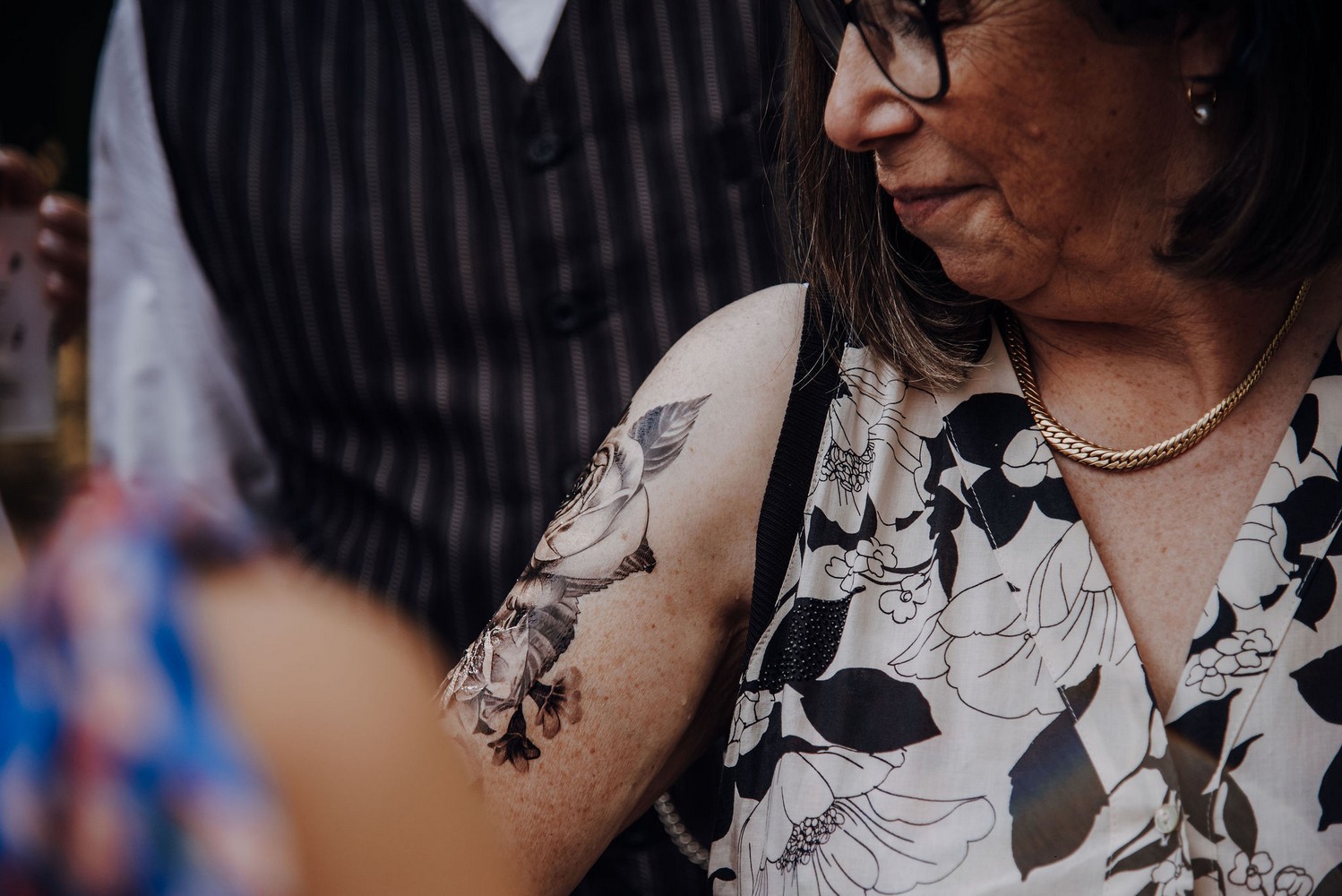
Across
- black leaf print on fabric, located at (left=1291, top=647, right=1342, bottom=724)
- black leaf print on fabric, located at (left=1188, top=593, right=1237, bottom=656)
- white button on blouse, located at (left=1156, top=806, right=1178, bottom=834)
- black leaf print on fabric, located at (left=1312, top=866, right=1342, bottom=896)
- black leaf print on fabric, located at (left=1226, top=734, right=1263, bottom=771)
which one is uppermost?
black leaf print on fabric, located at (left=1188, top=593, right=1237, bottom=656)

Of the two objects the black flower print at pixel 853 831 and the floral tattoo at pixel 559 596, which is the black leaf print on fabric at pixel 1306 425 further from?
the floral tattoo at pixel 559 596

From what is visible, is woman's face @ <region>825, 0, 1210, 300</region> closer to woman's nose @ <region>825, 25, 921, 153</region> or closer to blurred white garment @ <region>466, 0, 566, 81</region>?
woman's nose @ <region>825, 25, 921, 153</region>

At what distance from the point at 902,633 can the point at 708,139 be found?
43.2 inches

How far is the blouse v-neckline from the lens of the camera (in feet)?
4.00

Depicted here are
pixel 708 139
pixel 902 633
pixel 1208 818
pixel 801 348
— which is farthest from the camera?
pixel 708 139

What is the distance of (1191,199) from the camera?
128 centimetres

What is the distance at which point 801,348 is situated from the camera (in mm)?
1417

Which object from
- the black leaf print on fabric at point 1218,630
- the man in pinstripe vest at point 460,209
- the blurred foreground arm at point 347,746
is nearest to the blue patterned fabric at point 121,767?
the blurred foreground arm at point 347,746

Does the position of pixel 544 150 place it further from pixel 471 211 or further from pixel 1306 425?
pixel 1306 425

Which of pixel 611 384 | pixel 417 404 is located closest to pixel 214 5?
pixel 417 404

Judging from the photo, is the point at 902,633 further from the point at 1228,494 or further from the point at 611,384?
the point at 611,384

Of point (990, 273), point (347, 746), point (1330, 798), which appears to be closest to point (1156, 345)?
point (990, 273)

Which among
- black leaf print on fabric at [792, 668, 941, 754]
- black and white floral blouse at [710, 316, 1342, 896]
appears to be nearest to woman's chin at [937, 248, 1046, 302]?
black and white floral blouse at [710, 316, 1342, 896]

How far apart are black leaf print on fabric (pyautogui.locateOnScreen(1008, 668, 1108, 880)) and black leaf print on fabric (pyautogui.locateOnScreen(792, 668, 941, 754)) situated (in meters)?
0.10
